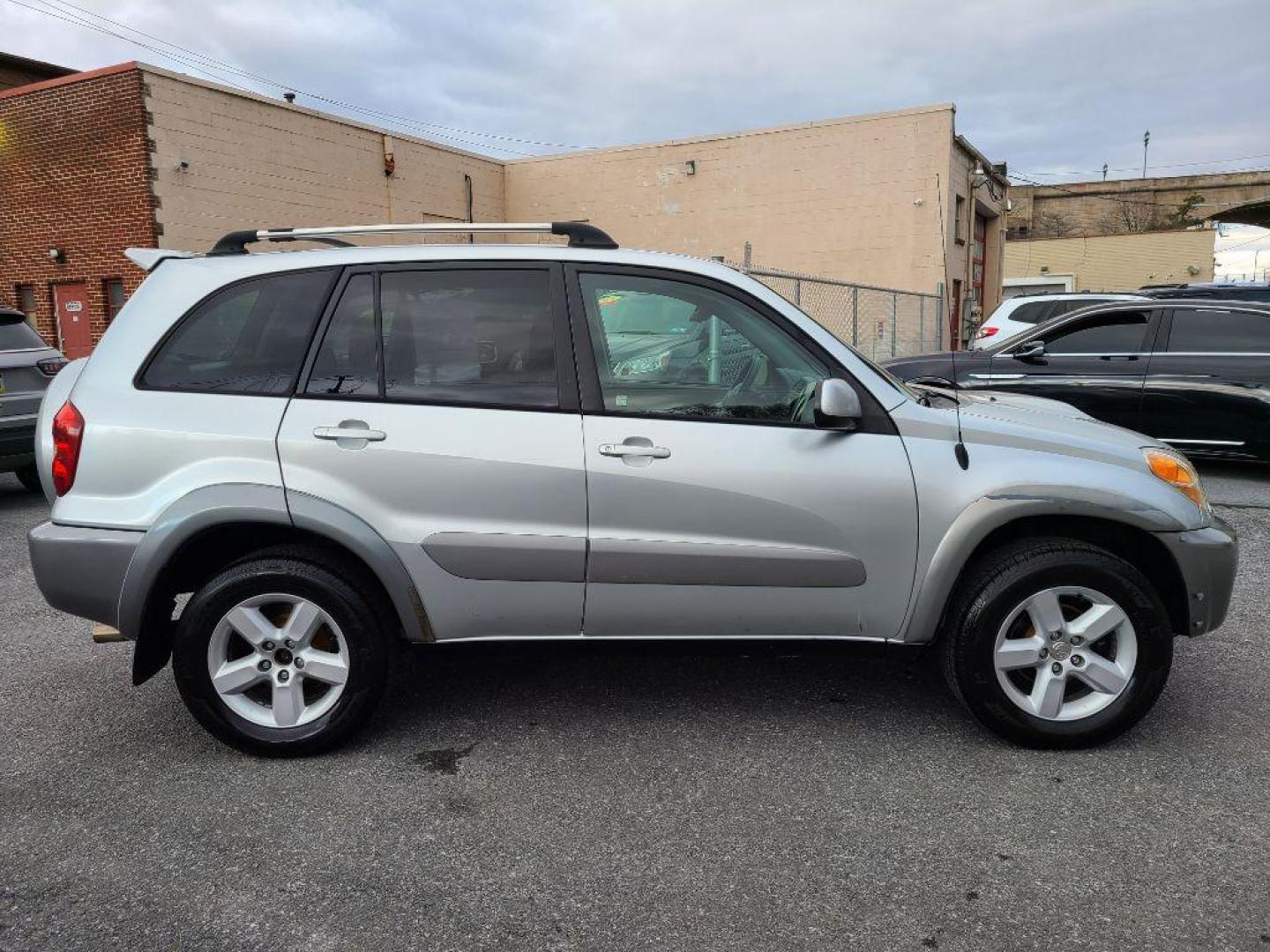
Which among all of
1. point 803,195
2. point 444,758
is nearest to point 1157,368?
point 444,758

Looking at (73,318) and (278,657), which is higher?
(73,318)

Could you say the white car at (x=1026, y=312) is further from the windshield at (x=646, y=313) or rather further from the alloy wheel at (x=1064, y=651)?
the windshield at (x=646, y=313)

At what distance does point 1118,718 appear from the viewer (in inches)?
129

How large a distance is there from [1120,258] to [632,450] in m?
40.8

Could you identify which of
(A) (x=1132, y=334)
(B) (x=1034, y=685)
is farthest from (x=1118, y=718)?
(A) (x=1132, y=334)

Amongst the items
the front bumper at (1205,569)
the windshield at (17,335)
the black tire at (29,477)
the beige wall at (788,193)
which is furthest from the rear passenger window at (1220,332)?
the beige wall at (788,193)

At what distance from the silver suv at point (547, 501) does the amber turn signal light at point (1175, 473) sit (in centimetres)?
2

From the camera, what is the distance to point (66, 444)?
326 cm

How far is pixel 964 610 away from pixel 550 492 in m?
1.49

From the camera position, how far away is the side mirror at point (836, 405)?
3088mm

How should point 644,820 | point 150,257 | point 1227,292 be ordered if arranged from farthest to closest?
point 1227,292, point 150,257, point 644,820

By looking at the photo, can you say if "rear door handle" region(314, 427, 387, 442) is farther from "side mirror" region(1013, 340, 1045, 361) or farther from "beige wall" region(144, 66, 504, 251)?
"beige wall" region(144, 66, 504, 251)

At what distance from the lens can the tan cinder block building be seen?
797 inches

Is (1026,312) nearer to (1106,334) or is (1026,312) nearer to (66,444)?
(1106,334)
